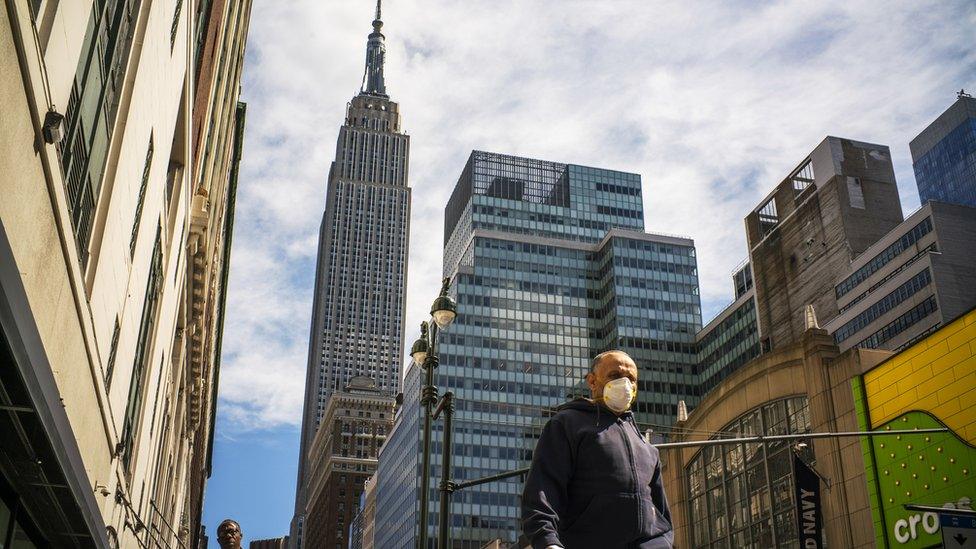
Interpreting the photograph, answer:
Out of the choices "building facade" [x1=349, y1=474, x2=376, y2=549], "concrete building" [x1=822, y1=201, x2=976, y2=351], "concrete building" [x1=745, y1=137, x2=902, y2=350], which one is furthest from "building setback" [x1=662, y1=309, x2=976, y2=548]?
"building facade" [x1=349, y1=474, x2=376, y2=549]

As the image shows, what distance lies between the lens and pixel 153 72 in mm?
15555

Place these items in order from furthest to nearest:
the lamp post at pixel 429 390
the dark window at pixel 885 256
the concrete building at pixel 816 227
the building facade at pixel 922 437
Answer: the concrete building at pixel 816 227 < the dark window at pixel 885 256 < the building facade at pixel 922 437 < the lamp post at pixel 429 390

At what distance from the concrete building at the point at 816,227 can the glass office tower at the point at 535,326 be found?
24432 mm

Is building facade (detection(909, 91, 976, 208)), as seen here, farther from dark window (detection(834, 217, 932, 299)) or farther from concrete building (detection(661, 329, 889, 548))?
concrete building (detection(661, 329, 889, 548))

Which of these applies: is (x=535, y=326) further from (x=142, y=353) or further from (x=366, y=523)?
(x=142, y=353)

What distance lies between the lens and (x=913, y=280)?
287ft

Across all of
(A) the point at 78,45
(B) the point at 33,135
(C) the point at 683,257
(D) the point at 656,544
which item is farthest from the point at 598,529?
(C) the point at 683,257

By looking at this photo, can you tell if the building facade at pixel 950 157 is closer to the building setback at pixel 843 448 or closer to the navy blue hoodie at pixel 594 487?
the building setback at pixel 843 448

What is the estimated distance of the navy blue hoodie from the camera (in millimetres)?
5676

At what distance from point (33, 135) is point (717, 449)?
39.2 meters

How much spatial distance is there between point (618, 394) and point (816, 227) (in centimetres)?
10688

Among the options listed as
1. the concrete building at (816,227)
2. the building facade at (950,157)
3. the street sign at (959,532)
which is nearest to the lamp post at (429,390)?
the street sign at (959,532)

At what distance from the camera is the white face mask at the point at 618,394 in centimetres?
612

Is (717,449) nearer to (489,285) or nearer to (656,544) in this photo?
(656,544)
